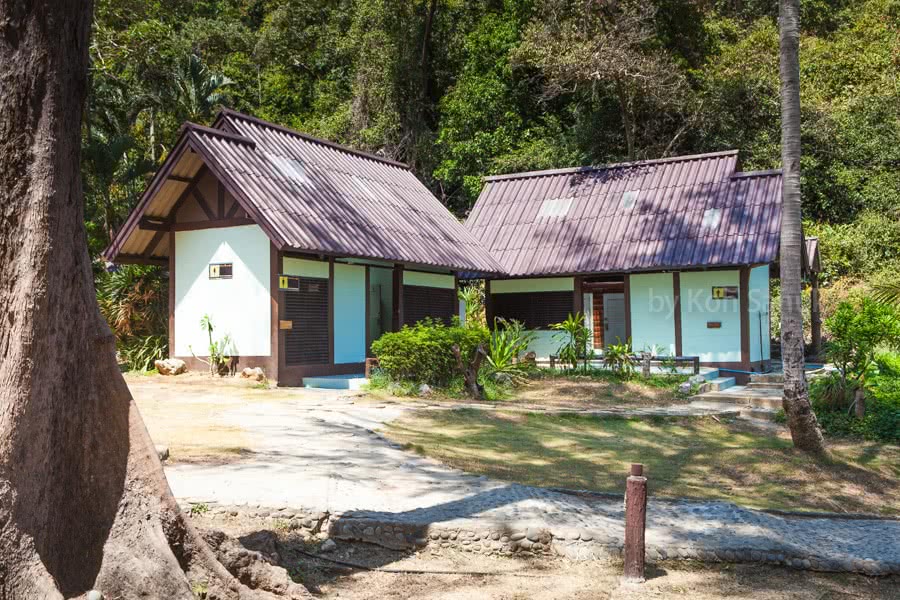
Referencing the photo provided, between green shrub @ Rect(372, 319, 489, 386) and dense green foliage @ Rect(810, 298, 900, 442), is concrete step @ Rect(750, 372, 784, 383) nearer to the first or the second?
dense green foliage @ Rect(810, 298, 900, 442)

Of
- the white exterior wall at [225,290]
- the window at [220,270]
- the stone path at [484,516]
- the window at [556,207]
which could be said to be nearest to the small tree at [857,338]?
the stone path at [484,516]

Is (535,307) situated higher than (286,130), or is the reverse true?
(286,130)

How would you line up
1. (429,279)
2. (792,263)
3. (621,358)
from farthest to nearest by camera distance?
(429,279)
(621,358)
(792,263)

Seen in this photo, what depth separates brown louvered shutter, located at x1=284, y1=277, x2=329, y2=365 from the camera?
628 inches

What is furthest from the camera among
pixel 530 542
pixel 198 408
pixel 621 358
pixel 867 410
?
pixel 621 358

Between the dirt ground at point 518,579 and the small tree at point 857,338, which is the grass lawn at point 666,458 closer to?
the small tree at point 857,338

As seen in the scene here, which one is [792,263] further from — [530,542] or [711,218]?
[711,218]

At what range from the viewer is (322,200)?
17422 mm

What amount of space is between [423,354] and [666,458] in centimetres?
551

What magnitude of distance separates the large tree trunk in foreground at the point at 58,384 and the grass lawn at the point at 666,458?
5.16 meters

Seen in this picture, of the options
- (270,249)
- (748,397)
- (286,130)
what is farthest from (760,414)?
(286,130)

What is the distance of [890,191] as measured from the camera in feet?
98.1

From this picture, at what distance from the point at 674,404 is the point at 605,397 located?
1.35 meters

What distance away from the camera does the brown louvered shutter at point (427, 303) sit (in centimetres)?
1934
